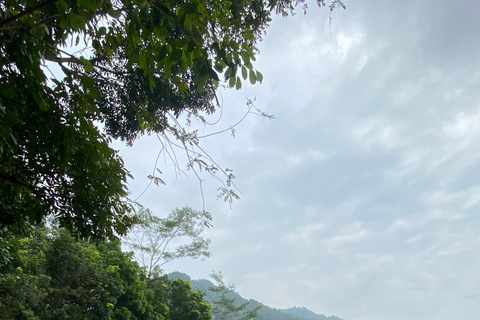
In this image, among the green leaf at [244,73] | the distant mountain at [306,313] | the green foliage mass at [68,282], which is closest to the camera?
the green leaf at [244,73]

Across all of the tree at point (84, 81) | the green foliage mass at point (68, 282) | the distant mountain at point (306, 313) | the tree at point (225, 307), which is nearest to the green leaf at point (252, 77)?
the tree at point (84, 81)

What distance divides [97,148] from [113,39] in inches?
44.5

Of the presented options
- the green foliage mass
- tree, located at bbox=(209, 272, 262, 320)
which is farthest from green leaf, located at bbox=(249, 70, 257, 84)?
tree, located at bbox=(209, 272, 262, 320)

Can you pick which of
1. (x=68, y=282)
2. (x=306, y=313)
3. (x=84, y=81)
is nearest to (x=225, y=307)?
(x=68, y=282)

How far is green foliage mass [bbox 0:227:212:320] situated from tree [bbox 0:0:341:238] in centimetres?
291

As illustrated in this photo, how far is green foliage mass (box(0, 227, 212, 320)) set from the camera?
22.5 ft

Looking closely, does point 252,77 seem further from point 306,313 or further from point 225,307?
point 306,313

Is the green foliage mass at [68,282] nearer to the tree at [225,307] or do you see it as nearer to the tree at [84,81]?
the tree at [84,81]

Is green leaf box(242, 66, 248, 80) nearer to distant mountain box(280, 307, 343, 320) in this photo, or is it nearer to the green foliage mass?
the green foliage mass

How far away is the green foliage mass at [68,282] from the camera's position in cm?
686

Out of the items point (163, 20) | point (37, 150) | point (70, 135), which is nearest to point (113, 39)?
point (163, 20)

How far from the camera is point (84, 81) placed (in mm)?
1774

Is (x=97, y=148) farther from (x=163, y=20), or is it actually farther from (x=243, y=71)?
(x=243, y=71)

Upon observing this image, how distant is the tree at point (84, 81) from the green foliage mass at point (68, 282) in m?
2.91
